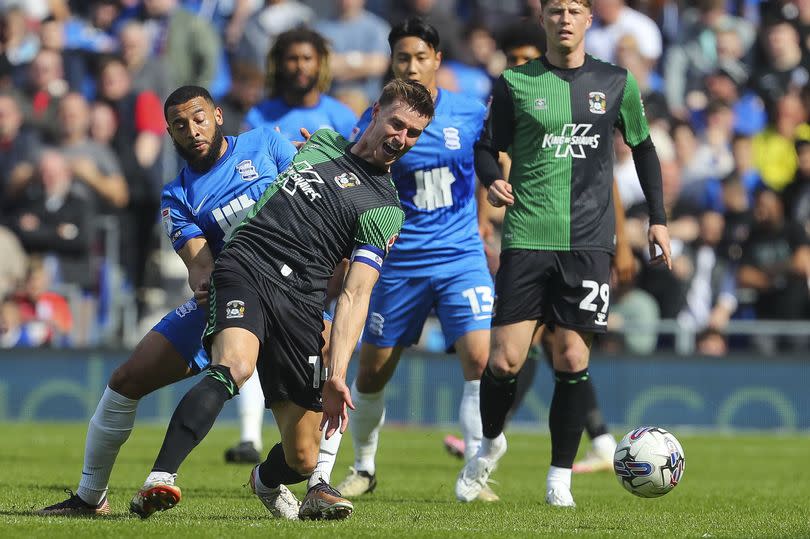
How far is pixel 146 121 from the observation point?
59.3 feet

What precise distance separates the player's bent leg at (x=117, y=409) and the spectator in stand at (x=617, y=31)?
13561 mm

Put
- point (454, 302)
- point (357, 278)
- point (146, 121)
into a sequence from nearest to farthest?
1. point (357, 278)
2. point (454, 302)
3. point (146, 121)

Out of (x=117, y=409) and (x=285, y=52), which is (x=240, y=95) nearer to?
(x=285, y=52)

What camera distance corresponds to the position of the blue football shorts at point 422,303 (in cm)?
910

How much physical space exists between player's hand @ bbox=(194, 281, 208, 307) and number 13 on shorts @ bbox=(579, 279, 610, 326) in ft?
7.64

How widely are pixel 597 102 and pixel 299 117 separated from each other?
110 inches

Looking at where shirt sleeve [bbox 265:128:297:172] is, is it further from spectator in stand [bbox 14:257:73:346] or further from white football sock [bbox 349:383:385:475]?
spectator in stand [bbox 14:257:73:346]

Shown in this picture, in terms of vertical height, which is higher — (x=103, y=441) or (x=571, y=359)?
(x=571, y=359)

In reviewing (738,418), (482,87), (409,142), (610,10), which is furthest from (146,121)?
(409,142)

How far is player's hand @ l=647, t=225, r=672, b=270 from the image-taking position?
26.7 feet

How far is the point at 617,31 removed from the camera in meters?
20.0

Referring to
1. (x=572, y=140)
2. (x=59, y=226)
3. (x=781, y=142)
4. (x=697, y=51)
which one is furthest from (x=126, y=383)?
(x=697, y=51)

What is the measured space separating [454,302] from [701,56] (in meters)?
12.8

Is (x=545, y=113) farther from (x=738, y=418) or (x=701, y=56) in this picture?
(x=701, y=56)
